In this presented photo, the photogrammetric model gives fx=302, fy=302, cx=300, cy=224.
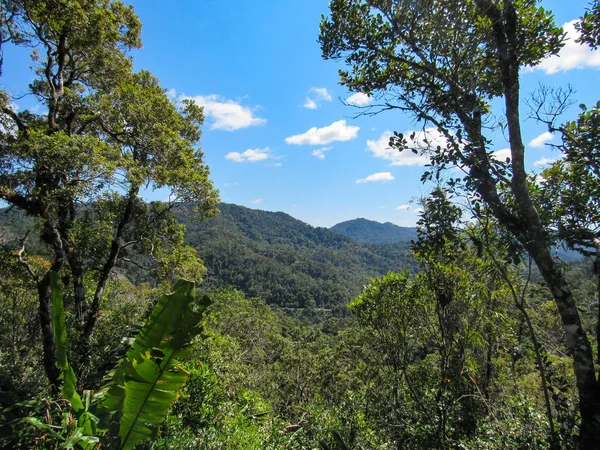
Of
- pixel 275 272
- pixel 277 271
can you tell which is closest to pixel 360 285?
pixel 275 272

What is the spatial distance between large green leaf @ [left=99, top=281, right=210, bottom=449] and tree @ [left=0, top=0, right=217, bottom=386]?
13.2ft

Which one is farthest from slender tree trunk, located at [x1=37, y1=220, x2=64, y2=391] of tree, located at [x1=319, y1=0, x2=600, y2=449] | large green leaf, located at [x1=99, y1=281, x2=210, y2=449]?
tree, located at [x1=319, y1=0, x2=600, y2=449]

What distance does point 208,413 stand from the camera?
3900mm

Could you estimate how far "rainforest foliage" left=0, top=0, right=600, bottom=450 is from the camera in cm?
260

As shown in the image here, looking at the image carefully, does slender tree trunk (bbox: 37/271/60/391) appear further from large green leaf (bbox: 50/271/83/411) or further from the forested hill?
the forested hill

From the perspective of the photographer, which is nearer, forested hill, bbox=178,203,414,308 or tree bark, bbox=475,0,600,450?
tree bark, bbox=475,0,600,450

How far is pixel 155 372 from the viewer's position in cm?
219

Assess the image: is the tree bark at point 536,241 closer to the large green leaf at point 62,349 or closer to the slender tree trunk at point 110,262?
the large green leaf at point 62,349

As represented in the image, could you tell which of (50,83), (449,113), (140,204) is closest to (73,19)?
(50,83)

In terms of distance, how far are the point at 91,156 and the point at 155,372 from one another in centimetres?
456

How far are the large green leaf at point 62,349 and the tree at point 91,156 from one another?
11.6 ft

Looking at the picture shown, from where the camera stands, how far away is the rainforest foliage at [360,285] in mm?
2600

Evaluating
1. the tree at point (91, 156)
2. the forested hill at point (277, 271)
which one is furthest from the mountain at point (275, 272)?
the tree at point (91, 156)

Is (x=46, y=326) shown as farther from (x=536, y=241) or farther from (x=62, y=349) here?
(x=536, y=241)
